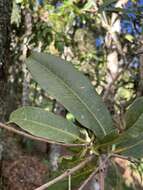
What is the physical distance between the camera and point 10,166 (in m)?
5.35

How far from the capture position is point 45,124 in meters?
0.93

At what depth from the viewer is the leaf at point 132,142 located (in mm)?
878

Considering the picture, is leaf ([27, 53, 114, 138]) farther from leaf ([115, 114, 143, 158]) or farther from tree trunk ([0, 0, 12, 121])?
tree trunk ([0, 0, 12, 121])

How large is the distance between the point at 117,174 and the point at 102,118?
0.43 ft

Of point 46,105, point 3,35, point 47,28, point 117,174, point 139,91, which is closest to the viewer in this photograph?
point 117,174

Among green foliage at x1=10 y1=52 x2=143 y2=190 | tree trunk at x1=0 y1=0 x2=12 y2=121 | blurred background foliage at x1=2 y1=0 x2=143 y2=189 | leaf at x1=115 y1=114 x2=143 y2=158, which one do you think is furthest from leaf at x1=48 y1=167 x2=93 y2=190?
tree trunk at x1=0 y1=0 x2=12 y2=121

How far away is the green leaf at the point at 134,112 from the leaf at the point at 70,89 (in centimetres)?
6

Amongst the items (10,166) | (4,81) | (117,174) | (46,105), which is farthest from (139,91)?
(46,105)

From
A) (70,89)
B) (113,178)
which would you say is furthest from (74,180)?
(70,89)

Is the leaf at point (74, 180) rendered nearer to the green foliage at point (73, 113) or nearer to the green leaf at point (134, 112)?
the green foliage at point (73, 113)

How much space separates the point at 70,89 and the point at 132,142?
0.17 m

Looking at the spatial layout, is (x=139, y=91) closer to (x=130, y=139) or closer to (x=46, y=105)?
(x=130, y=139)

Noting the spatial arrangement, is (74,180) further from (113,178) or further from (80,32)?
(80,32)

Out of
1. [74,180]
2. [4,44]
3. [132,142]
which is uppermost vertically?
[4,44]
